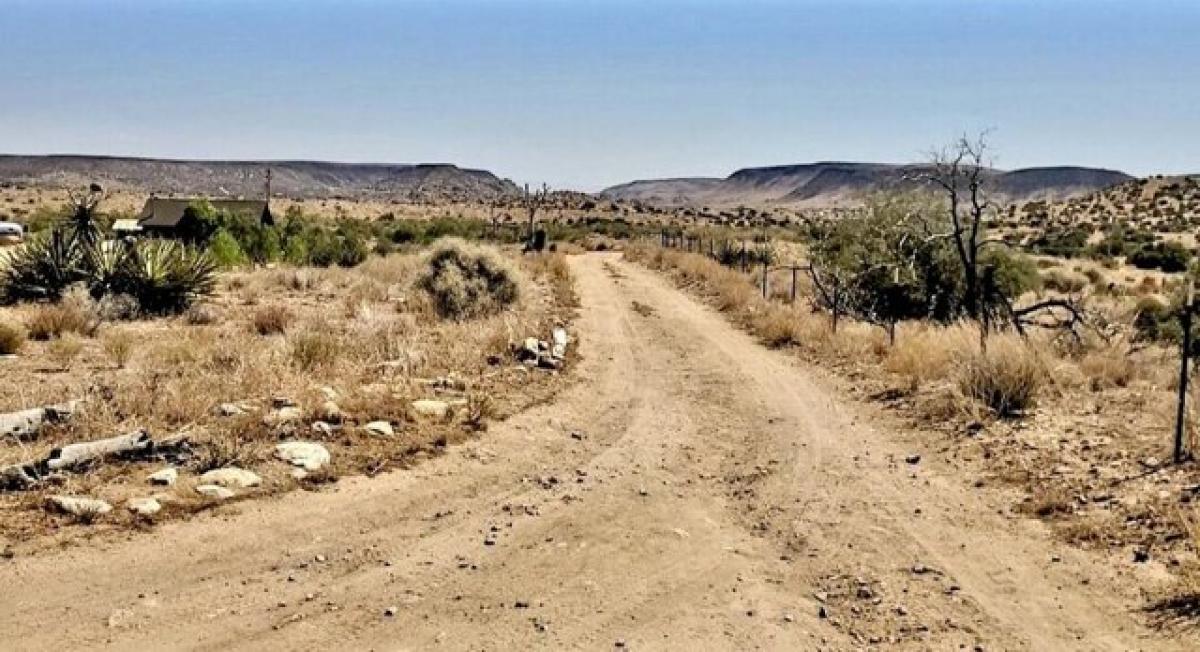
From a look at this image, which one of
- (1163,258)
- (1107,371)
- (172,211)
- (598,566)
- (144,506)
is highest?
(172,211)

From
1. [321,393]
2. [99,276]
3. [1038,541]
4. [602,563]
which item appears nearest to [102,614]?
[602,563]

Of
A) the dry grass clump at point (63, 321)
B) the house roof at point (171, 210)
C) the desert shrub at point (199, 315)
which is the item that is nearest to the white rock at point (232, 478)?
the dry grass clump at point (63, 321)

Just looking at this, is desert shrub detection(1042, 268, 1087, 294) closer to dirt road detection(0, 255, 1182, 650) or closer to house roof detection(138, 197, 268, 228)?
dirt road detection(0, 255, 1182, 650)

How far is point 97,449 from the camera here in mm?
7922

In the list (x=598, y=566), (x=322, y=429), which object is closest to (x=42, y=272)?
(x=322, y=429)

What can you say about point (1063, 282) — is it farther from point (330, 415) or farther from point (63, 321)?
point (330, 415)

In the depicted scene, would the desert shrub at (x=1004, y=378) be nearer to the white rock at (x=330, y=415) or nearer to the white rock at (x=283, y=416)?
the white rock at (x=330, y=415)

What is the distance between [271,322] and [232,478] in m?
9.93

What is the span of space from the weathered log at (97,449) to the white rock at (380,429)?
183cm

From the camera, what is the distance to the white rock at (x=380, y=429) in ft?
30.4

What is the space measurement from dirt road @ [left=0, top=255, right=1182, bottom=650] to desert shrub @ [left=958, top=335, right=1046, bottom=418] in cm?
167

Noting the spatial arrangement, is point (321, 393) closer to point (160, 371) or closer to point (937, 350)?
point (160, 371)

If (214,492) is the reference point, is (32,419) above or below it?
above

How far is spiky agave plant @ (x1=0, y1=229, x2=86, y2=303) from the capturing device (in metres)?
19.7
